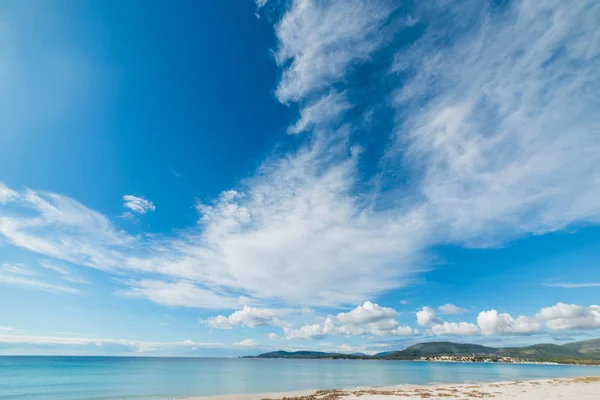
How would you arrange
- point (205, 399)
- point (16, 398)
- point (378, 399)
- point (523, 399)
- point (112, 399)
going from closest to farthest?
point (523, 399), point (378, 399), point (205, 399), point (112, 399), point (16, 398)

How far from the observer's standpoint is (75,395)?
48.9 metres

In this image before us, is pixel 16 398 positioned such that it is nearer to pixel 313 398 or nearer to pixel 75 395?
pixel 75 395

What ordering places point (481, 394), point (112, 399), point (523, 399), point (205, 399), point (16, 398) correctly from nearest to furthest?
point (523, 399), point (481, 394), point (205, 399), point (112, 399), point (16, 398)

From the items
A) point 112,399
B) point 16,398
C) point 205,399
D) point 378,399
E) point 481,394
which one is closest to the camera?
point 378,399

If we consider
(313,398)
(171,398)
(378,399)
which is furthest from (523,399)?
(171,398)

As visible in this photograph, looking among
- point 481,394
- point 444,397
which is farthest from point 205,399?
point 481,394

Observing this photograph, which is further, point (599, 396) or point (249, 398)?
point (249, 398)

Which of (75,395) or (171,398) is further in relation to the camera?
(75,395)

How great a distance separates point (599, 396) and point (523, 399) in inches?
393

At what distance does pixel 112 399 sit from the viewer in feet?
146

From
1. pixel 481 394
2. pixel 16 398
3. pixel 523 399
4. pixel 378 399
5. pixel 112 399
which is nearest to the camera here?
pixel 523 399

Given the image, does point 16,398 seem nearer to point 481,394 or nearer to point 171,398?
point 171,398

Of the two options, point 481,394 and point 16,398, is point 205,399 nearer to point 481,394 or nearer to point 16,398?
point 16,398

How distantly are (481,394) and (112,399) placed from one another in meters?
51.6
